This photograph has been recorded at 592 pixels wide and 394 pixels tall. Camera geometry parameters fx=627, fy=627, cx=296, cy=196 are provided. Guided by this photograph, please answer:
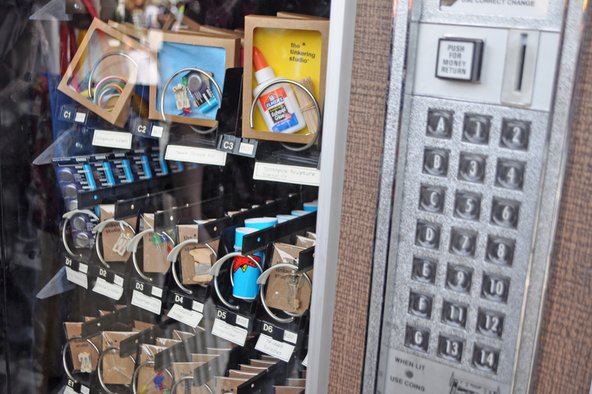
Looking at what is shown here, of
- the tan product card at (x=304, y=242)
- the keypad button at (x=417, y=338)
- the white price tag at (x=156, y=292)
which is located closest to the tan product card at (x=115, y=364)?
the white price tag at (x=156, y=292)

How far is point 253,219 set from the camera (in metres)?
1.32

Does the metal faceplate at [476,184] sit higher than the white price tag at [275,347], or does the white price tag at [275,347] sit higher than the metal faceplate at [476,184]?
the metal faceplate at [476,184]

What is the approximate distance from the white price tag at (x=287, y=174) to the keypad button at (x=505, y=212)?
0.46m

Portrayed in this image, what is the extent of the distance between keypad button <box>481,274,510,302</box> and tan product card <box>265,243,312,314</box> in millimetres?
506

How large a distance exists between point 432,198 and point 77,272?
112cm

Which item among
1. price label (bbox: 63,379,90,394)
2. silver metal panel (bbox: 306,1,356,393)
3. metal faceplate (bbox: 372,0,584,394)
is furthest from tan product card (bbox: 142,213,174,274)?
metal faceplate (bbox: 372,0,584,394)

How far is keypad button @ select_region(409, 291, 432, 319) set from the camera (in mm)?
823

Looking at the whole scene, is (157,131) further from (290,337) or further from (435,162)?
(435,162)

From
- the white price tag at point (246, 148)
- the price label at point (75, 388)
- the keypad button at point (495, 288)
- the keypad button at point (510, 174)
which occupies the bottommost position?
the price label at point (75, 388)

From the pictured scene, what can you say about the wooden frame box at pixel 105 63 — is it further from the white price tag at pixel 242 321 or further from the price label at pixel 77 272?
the white price tag at pixel 242 321

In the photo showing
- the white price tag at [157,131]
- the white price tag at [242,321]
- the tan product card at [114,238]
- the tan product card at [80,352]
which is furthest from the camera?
the tan product card at [80,352]

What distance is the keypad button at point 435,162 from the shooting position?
2.53 ft

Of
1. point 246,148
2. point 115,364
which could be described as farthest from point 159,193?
point 115,364

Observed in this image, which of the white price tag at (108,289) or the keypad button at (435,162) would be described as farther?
the white price tag at (108,289)
